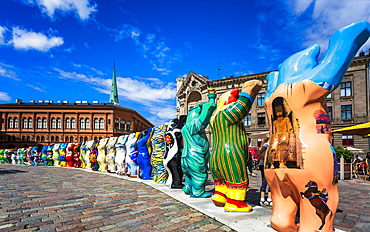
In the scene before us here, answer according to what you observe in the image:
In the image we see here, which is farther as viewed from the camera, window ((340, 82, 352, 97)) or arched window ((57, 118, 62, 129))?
arched window ((57, 118, 62, 129))

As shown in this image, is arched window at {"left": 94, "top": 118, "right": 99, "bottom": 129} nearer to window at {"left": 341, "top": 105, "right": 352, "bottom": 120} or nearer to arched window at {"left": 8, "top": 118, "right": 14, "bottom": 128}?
arched window at {"left": 8, "top": 118, "right": 14, "bottom": 128}

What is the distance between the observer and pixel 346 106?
2514 centimetres

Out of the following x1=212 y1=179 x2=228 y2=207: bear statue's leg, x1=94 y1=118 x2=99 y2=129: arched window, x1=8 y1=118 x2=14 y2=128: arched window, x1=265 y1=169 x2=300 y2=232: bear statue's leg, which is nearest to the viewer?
x1=265 y1=169 x2=300 y2=232: bear statue's leg

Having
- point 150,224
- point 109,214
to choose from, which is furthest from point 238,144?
point 109,214

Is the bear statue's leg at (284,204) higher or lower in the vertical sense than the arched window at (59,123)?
lower

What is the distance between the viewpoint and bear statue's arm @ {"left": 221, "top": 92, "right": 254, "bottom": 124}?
442 centimetres

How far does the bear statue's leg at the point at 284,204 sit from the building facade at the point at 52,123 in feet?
169

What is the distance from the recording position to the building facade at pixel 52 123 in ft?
168

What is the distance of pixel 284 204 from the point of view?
10.6 ft

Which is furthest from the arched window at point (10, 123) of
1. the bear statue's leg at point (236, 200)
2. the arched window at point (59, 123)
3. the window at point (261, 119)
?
the bear statue's leg at point (236, 200)

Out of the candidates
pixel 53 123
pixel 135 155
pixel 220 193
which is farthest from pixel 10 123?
pixel 220 193

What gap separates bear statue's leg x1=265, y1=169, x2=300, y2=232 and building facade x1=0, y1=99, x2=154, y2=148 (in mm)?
51395

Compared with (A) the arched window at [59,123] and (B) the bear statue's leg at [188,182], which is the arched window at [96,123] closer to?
(A) the arched window at [59,123]

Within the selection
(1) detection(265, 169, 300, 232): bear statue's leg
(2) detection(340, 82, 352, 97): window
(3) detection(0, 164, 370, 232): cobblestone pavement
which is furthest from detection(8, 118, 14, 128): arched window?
(1) detection(265, 169, 300, 232): bear statue's leg
